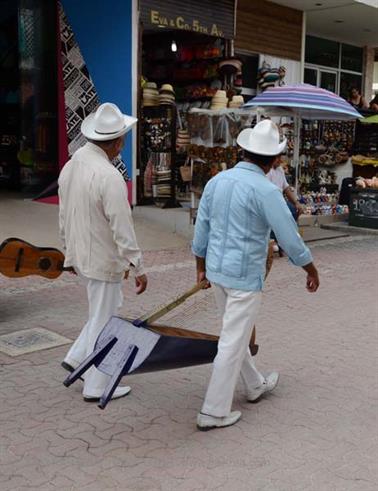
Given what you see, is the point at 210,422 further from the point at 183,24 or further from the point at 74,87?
the point at 183,24

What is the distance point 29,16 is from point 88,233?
29.8 ft

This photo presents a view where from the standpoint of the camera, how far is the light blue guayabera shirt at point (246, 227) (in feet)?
11.9

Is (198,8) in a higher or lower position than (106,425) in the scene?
higher

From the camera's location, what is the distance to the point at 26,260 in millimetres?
5516

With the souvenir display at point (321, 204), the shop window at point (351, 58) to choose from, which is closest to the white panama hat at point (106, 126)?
the souvenir display at point (321, 204)

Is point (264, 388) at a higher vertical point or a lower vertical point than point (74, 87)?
lower

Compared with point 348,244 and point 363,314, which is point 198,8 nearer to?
point 348,244

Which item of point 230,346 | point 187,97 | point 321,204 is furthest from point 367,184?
point 230,346

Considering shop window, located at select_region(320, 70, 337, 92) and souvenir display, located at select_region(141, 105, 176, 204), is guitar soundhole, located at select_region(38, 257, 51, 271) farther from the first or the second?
shop window, located at select_region(320, 70, 337, 92)

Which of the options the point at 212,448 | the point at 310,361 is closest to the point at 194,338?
the point at 212,448

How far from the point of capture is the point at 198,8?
1225 cm

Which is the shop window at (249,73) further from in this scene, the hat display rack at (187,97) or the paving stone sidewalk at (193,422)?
the paving stone sidewalk at (193,422)

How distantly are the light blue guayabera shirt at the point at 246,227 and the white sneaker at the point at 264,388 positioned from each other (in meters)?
0.82

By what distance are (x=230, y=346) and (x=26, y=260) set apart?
2.47 meters
